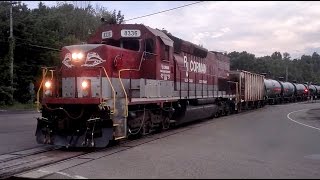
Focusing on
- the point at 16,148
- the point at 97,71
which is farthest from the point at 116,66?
the point at 16,148

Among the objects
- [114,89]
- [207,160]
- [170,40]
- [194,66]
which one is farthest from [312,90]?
[207,160]

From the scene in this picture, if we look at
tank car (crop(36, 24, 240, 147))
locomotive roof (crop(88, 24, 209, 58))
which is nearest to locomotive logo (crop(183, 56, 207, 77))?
tank car (crop(36, 24, 240, 147))

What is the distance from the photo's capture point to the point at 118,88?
13.5 metres

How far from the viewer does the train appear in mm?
12148

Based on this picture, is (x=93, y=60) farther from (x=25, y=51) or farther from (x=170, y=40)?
(x=25, y=51)

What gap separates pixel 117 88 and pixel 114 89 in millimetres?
283

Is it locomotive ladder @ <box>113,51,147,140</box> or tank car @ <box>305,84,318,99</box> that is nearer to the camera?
locomotive ladder @ <box>113,51,147,140</box>

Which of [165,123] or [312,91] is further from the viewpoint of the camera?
[312,91]

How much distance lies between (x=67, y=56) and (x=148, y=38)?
3118 millimetres

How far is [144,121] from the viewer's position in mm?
14641

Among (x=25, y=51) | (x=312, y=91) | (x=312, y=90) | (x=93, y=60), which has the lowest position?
(x=312, y=91)

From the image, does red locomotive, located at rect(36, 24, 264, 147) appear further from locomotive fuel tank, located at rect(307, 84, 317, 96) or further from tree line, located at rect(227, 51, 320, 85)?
tree line, located at rect(227, 51, 320, 85)

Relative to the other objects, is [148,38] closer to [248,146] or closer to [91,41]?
[91,41]

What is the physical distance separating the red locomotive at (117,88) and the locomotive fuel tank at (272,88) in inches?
1048
